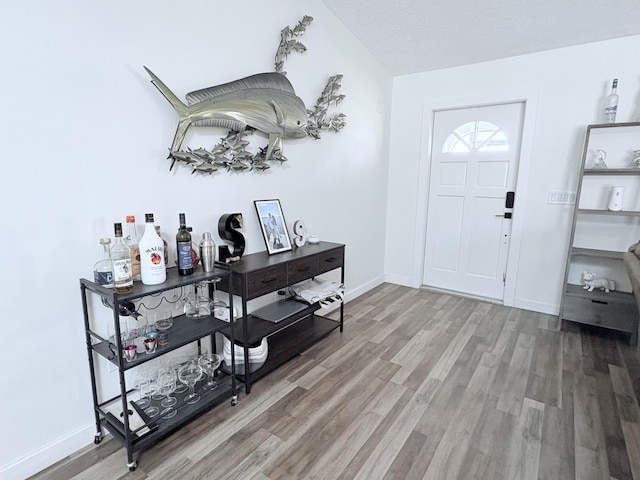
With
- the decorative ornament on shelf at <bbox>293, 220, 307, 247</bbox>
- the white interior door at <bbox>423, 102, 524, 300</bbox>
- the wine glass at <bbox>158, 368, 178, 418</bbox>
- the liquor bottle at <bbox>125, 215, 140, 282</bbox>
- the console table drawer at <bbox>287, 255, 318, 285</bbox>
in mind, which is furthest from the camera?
the white interior door at <bbox>423, 102, 524, 300</bbox>

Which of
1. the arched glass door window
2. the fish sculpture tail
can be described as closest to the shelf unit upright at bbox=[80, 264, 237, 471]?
the fish sculpture tail

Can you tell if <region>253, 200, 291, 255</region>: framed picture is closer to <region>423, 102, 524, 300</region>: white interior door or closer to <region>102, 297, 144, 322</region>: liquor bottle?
<region>102, 297, 144, 322</region>: liquor bottle

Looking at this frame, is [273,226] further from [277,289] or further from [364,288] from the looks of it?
[364,288]

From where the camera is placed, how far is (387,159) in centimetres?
413

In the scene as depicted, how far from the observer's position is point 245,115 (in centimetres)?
215

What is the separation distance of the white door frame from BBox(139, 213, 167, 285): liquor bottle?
317 centimetres

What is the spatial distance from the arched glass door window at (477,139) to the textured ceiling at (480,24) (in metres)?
0.66

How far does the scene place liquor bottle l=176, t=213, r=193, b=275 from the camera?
175cm

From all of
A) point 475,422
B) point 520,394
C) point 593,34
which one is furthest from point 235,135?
point 593,34

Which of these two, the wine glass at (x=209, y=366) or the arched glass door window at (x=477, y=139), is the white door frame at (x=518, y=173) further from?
the wine glass at (x=209, y=366)

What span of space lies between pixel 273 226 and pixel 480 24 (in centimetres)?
246

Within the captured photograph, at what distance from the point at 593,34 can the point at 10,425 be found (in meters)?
4.67

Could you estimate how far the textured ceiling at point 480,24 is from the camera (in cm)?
256

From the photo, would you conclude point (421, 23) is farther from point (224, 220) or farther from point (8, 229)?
point (8, 229)
